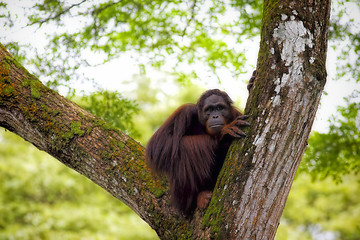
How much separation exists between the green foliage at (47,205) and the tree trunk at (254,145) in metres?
8.95

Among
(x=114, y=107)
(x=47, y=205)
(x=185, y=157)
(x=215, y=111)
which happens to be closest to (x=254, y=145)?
(x=185, y=157)

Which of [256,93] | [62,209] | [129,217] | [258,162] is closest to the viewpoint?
[258,162]

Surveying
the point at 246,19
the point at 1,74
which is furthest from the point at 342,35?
the point at 1,74

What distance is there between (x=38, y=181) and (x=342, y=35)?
36.6ft

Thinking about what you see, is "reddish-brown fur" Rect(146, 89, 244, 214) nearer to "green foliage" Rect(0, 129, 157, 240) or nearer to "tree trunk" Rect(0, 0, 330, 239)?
"tree trunk" Rect(0, 0, 330, 239)

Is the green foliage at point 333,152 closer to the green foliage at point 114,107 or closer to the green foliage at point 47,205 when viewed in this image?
the green foliage at point 114,107

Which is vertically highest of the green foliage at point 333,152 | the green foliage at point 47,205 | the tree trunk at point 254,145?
the green foliage at point 333,152

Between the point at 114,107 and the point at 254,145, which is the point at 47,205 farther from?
the point at 254,145

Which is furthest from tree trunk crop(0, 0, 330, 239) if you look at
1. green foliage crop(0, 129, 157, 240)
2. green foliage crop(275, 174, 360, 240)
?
green foliage crop(275, 174, 360, 240)

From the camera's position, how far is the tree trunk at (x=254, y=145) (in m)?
3.13

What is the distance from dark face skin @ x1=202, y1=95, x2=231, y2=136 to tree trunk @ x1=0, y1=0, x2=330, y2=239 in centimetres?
93

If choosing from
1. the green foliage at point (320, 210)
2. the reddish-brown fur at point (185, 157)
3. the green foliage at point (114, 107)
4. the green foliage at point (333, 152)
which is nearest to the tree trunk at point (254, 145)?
the reddish-brown fur at point (185, 157)

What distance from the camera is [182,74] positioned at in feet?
22.0

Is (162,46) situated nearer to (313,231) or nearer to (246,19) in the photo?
(246,19)
